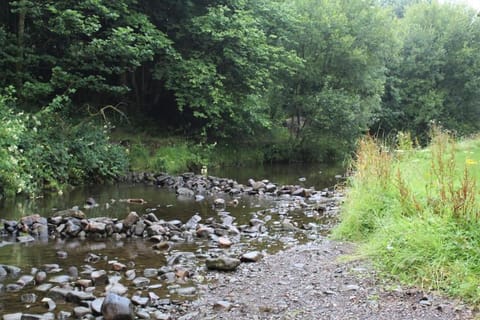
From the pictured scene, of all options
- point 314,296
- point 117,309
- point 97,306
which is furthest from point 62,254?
point 314,296

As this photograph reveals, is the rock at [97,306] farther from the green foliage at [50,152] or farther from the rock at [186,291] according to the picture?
the green foliage at [50,152]

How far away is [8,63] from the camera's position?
1670 cm

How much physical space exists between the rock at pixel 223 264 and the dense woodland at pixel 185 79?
5.97 meters

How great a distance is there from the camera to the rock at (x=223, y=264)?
20.7 feet

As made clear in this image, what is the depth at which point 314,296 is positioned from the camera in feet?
16.2

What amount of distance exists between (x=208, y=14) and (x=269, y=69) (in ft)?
15.8

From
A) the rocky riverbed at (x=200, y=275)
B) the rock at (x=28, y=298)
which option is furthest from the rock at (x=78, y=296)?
the rock at (x=28, y=298)

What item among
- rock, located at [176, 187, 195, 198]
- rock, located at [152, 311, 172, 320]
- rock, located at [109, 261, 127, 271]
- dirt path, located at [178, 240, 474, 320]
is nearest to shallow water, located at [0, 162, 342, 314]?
rock, located at [109, 261, 127, 271]

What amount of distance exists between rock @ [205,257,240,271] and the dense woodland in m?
5.97

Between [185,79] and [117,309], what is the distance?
15.9 m

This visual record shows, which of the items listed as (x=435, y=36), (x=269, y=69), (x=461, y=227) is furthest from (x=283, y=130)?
(x=461, y=227)

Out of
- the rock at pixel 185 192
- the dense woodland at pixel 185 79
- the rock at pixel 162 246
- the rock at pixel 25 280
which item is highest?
the dense woodland at pixel 185 79

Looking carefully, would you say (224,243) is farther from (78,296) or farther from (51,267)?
(78,296)

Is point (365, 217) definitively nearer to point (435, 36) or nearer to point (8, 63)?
point (8, 63)
